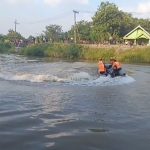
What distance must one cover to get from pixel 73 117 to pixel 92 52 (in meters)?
37.0

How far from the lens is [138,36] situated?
2023 inches

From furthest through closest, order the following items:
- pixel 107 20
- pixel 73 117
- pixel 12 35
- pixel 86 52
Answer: pixel 12 35 < pixel 107 20 < pixel 86 52 < pixel 73 117

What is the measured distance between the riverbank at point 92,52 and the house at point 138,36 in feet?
29.7

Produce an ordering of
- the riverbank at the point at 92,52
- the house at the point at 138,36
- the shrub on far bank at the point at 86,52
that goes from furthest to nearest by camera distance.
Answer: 1. the house at the point at 138,36
2. the riverbank at the point at 92,52
3. the shrub on far bank at the point at 86,52

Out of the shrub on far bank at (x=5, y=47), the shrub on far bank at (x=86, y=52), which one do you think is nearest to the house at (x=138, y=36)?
the shrub on far bank at (x=86, y=52)

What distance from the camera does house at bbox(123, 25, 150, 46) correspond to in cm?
5019

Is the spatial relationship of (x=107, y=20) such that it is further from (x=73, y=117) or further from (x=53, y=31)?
(x=73, y=117)

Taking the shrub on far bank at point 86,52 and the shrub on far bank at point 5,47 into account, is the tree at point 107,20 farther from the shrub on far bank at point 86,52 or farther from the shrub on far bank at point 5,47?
the shrub on far bank at point 5,47

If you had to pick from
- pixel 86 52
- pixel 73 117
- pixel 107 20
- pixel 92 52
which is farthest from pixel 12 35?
pixel 73 117

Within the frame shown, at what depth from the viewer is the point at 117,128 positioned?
753 centimetres

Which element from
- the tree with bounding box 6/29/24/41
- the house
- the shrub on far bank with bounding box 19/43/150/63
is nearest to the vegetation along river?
the shrub on far bank with bounding box 19/43/150/63

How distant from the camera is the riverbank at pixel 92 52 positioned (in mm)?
39656

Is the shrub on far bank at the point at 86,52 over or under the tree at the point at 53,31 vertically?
under

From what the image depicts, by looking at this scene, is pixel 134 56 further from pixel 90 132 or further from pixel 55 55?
pixel 90 132
